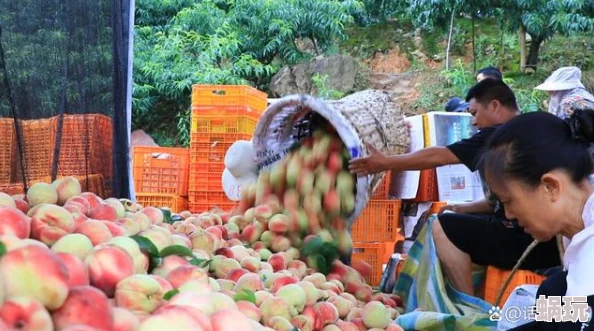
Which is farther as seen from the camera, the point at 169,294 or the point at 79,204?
the point at 79,204

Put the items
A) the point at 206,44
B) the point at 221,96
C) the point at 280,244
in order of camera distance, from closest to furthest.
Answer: the point at 280,244, the point at 221,96, the point at 206,44

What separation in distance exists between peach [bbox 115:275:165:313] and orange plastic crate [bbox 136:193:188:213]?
10.9 feet

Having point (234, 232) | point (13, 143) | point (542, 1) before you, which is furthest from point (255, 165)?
point (542, 1)

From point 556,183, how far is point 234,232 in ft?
4.46

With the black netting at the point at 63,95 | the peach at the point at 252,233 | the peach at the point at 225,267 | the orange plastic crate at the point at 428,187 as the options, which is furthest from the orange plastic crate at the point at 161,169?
the peach at the point at 225,267

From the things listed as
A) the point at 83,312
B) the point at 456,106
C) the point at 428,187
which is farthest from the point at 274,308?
→ the point at 456,106

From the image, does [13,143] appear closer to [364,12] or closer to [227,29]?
[227,29]

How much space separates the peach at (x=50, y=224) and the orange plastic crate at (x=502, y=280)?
5.27 feet

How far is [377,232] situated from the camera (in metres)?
3.83

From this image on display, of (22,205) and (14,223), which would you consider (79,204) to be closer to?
(22,205)

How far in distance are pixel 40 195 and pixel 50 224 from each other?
313 millimetres

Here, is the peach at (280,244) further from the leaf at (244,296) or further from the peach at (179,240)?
the leaf at (244,296)

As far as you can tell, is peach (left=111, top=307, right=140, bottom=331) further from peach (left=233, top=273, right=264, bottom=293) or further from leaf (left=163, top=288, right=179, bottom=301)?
peach (left=233, top=273, right=264, bottom=293)

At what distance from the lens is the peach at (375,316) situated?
79.3 inches
